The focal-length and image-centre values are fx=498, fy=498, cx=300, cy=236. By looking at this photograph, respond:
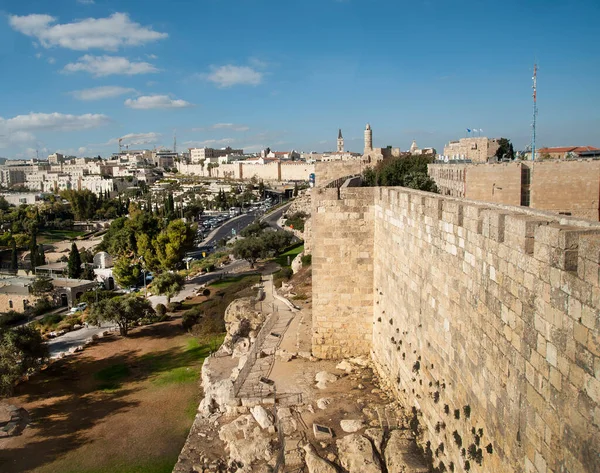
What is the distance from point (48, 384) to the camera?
14508 mm

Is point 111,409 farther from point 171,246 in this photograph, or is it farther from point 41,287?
point 41,287

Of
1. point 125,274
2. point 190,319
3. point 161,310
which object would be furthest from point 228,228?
point 190,319

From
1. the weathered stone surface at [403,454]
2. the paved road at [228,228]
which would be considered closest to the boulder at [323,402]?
the weathered stone surface at [403,454]

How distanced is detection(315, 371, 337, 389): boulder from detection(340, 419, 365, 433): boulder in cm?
115

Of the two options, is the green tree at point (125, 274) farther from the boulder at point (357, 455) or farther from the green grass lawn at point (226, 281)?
the boulder at point (357, 455)

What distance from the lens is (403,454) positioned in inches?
210

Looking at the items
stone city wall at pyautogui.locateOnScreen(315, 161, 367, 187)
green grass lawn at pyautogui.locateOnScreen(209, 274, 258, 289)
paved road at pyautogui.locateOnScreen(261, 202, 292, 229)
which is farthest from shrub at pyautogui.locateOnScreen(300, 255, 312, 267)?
paved road at pyautogui.locateOnScreen(261, 202, 292, 229)

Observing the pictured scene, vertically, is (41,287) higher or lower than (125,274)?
lower

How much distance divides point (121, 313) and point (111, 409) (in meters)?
6.62

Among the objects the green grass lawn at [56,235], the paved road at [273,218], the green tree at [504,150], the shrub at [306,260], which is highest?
the green tree at [504,150]

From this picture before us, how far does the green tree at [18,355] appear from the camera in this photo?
1325 cm

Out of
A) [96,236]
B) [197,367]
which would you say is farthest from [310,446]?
[96,236]

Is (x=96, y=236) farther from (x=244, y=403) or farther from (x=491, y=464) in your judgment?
(x=491, y=464)

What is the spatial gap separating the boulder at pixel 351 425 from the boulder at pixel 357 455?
8.0 inches
